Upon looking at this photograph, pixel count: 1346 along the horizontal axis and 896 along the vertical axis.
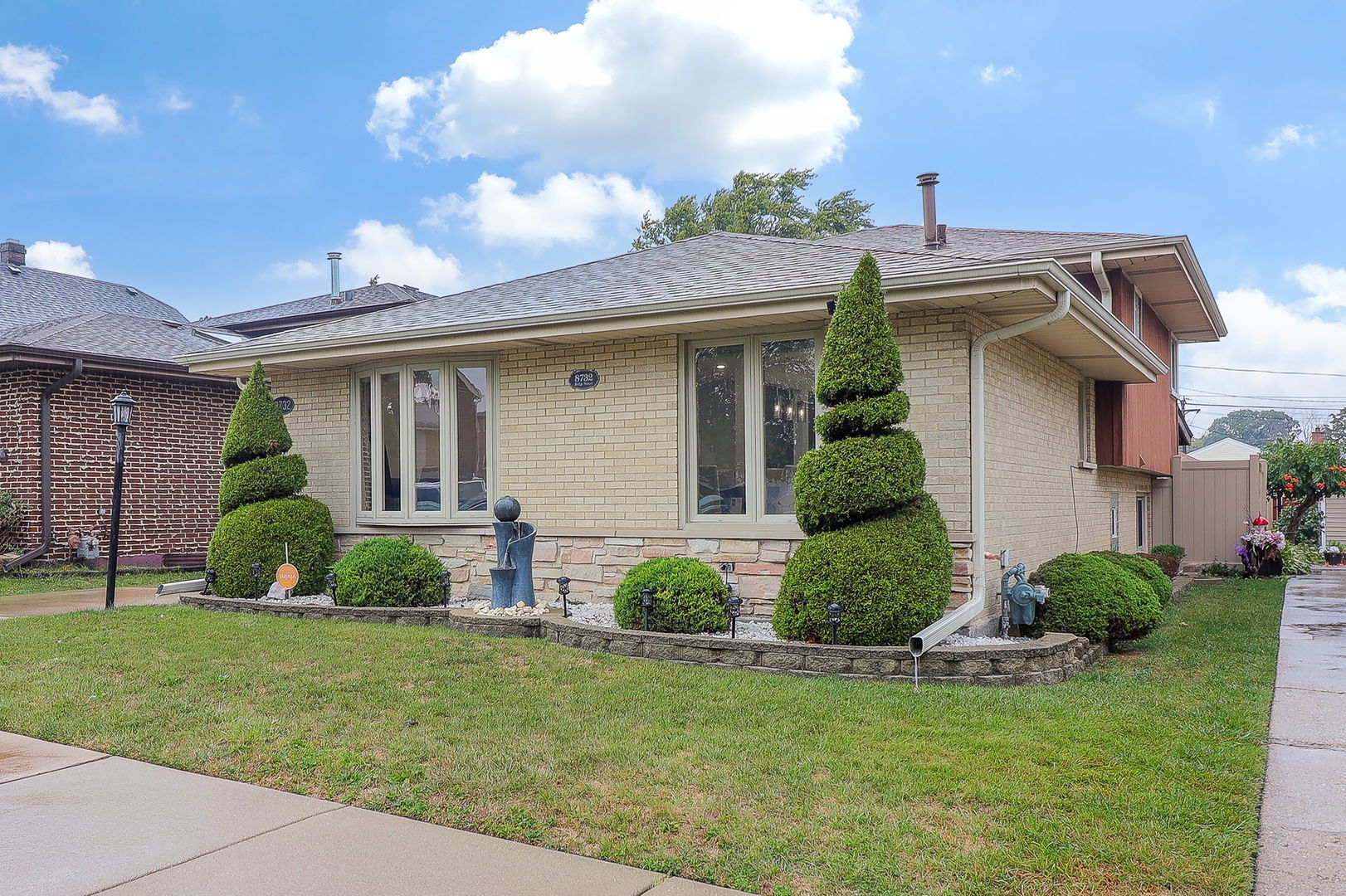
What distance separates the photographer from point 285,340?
10.3 m

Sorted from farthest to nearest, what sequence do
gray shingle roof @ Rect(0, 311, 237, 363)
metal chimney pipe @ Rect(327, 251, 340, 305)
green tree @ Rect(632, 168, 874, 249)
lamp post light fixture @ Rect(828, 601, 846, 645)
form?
green tree @ Rect(632, 168, 874, 249), metal chimney pipe @ Rect(327, 251, 340, 305), gray shingle roof @ Rect(0, 311, 237, 363), lamp post light fixture @ Rect(828, 601, 846, 645)

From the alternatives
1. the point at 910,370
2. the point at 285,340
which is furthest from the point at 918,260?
the point at 285,340

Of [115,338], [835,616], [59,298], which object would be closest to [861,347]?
[835,616]

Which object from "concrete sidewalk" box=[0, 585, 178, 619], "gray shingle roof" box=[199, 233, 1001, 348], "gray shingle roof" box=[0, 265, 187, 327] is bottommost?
"concrete sidewalk" box=[0, 585, 178, 619]

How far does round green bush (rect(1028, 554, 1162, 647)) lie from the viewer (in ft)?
23.4

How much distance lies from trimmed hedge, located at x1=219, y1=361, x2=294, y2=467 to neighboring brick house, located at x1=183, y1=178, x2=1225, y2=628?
0.50 metres

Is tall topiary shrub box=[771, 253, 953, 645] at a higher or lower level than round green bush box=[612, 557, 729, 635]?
higher

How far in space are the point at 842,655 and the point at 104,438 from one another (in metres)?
12.1

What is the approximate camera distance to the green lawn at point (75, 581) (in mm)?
11305

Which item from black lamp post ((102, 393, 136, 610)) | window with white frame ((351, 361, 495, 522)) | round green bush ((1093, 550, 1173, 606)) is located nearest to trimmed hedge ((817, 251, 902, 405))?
round green bush ((1093, 550, 1173, 606))

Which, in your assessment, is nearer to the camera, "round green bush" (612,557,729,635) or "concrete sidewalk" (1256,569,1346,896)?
"concrete sidewalk" (1256,569,1346,896)

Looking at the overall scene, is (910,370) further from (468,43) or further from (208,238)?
(208,238)

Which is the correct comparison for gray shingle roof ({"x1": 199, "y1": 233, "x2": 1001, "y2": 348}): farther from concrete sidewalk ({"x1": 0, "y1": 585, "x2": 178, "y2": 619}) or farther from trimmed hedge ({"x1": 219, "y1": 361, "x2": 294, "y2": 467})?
concrete sidewalk ({"x1": 0, "y1": 585, "x2": 178, "y2": 619})

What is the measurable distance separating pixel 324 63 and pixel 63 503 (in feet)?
26.9
